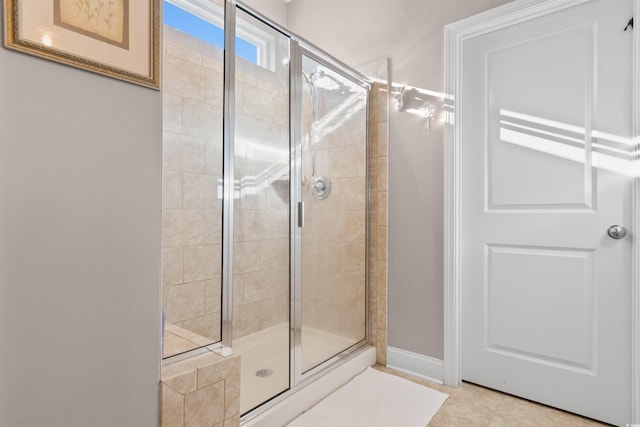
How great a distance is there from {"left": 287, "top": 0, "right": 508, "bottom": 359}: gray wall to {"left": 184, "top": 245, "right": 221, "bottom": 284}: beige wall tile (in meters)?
1.14

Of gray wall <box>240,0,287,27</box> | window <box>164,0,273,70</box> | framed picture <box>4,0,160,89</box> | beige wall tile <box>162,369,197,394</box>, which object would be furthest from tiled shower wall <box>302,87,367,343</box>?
gray wall <box>240,0,287,27</box>

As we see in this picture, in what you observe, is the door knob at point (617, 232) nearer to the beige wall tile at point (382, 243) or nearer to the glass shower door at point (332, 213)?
the beige wall tile at point (382, 243)

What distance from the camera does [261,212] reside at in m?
1.72


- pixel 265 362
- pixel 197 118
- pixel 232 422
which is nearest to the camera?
pixel 232 422

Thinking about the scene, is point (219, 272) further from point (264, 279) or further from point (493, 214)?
point (493, 214)

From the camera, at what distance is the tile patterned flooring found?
166cm

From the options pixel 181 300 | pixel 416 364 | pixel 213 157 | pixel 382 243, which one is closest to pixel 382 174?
pixel 382 243

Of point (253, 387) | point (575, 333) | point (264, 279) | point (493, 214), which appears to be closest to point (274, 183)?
point (264, 279)

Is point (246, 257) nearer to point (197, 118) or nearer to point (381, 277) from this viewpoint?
point (197, 118)

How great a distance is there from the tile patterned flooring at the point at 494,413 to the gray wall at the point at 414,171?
273 millimetres

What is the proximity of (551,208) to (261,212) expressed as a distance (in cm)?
151

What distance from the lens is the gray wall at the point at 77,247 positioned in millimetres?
751

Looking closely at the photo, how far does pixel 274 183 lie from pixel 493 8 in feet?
5.12

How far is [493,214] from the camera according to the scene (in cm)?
199
